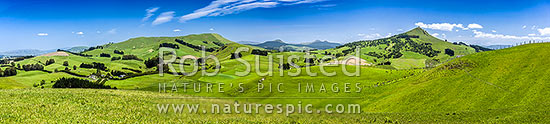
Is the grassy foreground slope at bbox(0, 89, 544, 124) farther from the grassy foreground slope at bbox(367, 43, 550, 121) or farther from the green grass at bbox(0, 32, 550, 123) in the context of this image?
the grassy foreground slope at bbox(367, 43, 550, 121)

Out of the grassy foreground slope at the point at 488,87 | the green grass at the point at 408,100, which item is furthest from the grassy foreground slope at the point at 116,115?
the grassy foreground slope at the point at 488,87

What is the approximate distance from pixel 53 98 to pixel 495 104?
59.5 m

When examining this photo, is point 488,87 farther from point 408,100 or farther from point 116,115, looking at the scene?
point 116,115

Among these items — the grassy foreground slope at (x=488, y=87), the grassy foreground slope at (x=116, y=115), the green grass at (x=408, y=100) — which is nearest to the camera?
the grassy foreground slope at (x=116, y=115)

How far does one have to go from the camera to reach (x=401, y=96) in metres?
55.6

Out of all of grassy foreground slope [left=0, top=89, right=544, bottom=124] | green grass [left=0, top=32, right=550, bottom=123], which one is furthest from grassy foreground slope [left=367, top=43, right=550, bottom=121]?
grassy foreground slope [left=0, top=89, right=544, bottom=124]

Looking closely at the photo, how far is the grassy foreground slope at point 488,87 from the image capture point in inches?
1537

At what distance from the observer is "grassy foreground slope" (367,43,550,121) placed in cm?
3903

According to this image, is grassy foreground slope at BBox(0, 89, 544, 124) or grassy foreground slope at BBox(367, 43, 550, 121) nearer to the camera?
grassy foreground slope at BBox(0, 89, 544, 124)

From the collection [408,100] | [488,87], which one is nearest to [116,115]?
[408,100]

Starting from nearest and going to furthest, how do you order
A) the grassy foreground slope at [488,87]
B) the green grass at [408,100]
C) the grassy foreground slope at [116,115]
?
the grassy foreground slope at [116,115]
the green grass at [408,100]
the grassy foreground slope at [488,87]

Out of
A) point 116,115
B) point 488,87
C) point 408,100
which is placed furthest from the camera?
point 408,100

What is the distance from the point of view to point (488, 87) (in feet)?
155

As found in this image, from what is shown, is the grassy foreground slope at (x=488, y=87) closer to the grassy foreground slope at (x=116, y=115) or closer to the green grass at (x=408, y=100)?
the green grass at (x=408, y=100)
